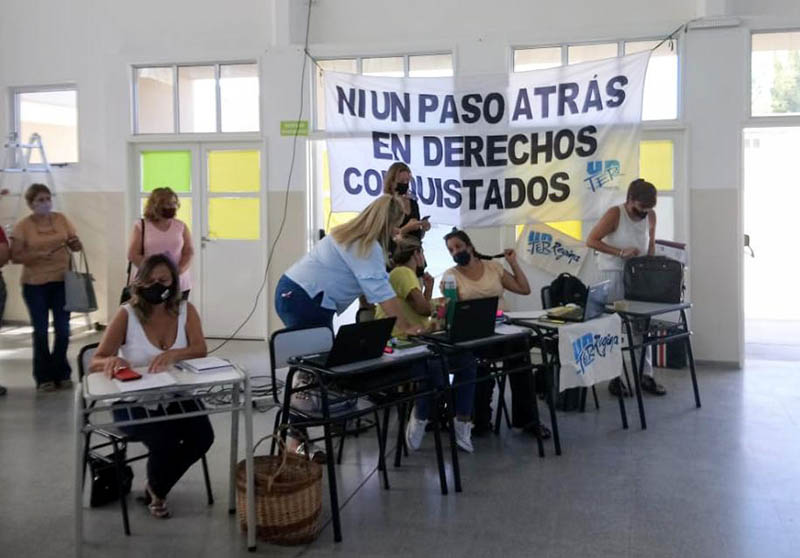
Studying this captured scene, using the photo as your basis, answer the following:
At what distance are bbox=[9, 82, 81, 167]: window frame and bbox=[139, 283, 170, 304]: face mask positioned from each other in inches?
214

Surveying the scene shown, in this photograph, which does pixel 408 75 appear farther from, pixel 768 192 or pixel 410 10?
pixel 768 192

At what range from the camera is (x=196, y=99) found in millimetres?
7484

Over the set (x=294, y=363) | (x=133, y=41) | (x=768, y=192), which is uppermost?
(x=133, y=41)

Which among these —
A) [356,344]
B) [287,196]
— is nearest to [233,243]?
[287,196]

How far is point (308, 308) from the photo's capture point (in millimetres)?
3793

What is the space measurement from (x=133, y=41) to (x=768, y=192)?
25.9ft

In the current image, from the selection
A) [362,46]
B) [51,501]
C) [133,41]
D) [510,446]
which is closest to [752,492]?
[510,446]

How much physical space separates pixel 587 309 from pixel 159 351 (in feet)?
7.20

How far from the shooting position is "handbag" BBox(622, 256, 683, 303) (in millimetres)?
4922

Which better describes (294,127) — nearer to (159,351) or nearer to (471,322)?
(471,322)

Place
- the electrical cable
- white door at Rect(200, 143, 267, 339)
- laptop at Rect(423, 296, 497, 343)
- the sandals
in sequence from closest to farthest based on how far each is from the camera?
the sandals → laptop at Rect(423, 296, 497, 343) → the electrical cable → white door at Rect(200, 143, 267, 339)

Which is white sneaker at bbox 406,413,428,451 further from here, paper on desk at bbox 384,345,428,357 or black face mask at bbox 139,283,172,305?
black face mask at bbox 139,283,172,305

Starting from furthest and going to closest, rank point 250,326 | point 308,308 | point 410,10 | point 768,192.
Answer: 1. point 768,192
2. point 250,326
3. point 410,10
4. point 308,308

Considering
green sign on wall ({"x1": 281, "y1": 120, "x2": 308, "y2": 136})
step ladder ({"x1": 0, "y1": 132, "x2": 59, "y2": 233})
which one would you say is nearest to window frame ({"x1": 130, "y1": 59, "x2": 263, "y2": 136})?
green sign on wall ({"x1": 281, "y1": 120, "x2": 308, "y2": 136})
